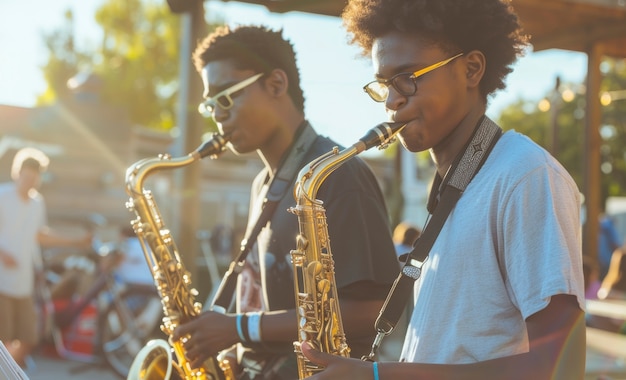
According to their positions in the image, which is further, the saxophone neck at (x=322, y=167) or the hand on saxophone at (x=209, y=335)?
the hand on saxophone at (x=209, y=335)

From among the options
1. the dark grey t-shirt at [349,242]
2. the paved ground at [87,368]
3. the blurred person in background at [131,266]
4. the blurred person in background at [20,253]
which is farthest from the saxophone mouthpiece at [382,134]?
the blurred person in background at [131,266]

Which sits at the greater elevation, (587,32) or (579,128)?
(587,32)

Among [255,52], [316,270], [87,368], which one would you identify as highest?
[255,52]

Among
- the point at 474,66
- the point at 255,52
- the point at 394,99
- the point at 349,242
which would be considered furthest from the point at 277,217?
the point at 474,66

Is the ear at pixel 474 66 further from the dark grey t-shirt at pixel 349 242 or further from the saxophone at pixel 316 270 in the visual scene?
the dark grey t-shirt at pixel 349 242

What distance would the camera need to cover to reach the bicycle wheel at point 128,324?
830cm

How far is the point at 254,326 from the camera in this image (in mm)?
2545

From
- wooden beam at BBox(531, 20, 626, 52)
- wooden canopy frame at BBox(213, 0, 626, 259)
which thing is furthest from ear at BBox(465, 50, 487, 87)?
wooden beam at BBox(531, 20, 626, 52)

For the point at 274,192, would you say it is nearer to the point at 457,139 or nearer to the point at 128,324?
the point at 457,139

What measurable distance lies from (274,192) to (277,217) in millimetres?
119

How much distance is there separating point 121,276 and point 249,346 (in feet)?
20.9

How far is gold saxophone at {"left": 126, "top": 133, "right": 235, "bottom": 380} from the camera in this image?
113 inches

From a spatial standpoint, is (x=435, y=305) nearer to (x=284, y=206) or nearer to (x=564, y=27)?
(x=284, y=206)

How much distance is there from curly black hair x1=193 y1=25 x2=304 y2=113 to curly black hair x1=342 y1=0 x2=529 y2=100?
846 mm
